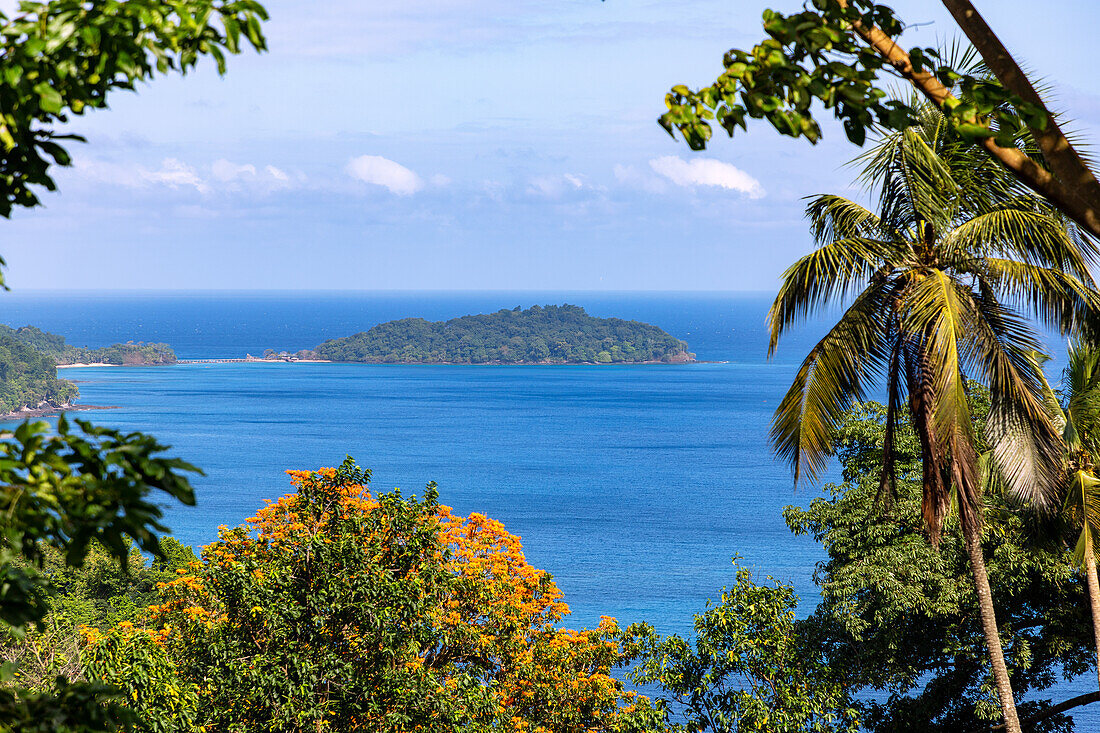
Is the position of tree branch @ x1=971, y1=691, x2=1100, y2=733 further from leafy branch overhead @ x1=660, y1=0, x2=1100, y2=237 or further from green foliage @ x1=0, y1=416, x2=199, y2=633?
green foliage @ x1=0, y1=416, x2=199, y2=633

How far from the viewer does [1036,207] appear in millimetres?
7320

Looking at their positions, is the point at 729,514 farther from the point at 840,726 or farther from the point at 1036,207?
the point at 1036,207

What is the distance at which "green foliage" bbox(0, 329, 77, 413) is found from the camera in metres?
89.9

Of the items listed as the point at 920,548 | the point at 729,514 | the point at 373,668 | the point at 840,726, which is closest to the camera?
the point at 373,668

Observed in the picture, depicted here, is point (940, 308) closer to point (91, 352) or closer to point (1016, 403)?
point (1016, 403)

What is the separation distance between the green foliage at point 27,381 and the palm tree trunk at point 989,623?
312 feet

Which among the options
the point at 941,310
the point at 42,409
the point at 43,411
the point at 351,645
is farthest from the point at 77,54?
the point at 42,409

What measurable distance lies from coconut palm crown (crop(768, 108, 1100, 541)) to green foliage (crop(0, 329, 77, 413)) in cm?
9475

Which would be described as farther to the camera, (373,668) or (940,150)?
(373,668)

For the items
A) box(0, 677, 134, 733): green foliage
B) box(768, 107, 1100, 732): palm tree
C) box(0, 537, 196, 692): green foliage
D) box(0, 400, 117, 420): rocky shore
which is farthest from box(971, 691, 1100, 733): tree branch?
box(0, 400, 117, 420): rocky shore

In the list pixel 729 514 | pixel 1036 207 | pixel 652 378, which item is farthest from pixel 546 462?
pixel 1036 207

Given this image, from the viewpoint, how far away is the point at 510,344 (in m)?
148

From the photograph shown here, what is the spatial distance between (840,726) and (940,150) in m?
7.82

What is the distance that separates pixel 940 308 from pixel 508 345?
140704 mm
